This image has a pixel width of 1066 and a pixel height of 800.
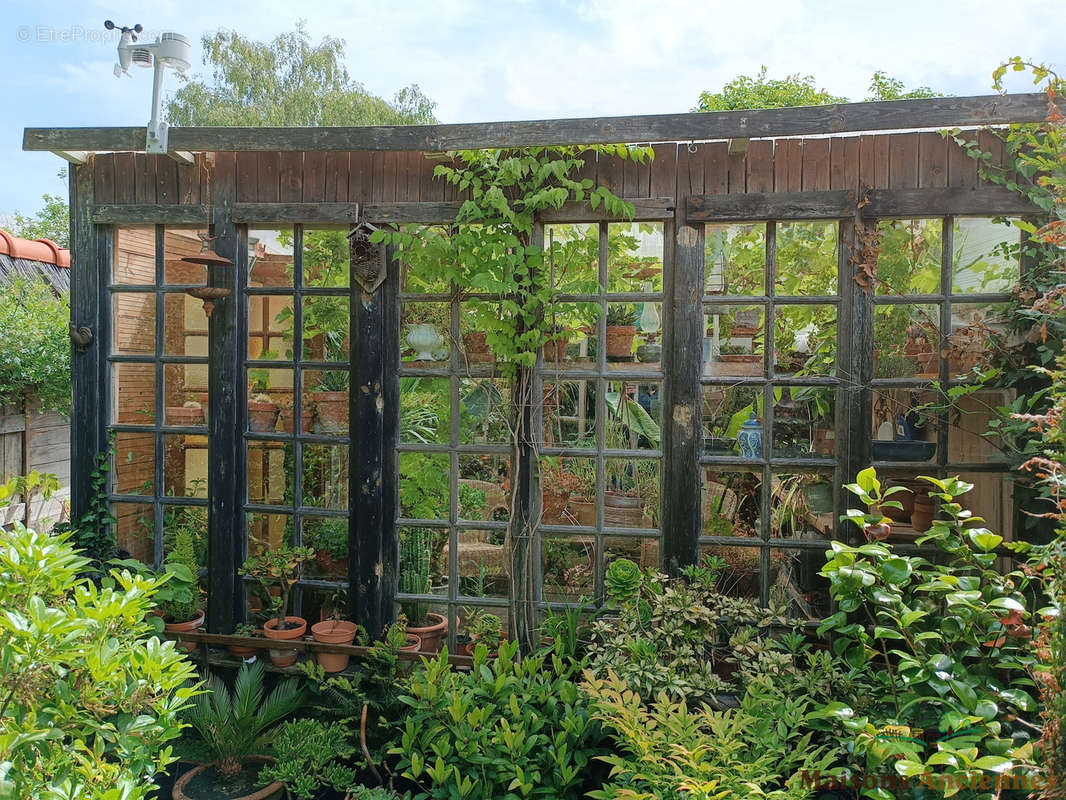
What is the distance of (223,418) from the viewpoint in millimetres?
3717

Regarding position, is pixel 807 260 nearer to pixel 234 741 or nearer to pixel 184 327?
pixel 184 327

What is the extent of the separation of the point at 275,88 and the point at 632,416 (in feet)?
57.2

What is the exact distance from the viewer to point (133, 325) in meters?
3.95

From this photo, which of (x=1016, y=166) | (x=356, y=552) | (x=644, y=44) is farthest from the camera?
(x=644, y=44)

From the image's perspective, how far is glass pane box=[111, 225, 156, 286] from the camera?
12.8ft

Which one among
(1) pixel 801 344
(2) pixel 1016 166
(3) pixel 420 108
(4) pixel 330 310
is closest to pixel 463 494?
(4) pixel 330 310

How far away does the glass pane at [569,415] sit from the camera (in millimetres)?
3598

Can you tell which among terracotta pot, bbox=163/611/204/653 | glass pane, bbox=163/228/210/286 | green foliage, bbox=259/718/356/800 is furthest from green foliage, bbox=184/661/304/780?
glass pane, bbox=163/228/210/286

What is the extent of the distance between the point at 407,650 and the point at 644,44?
10733 millimetres

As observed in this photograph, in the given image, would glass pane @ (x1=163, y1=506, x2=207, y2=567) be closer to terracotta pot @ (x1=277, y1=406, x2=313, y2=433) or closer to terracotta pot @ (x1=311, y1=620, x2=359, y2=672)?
terracotta pot @ (x1=277, y1=406, x2=313, y2=433)

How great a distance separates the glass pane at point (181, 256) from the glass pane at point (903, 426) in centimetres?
349

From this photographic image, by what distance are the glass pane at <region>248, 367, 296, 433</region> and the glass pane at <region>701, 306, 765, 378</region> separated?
2.21 meters

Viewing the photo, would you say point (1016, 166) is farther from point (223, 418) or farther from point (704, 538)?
point (223, 418)

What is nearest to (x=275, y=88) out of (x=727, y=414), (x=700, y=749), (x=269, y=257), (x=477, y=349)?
(x=269, y=257)
